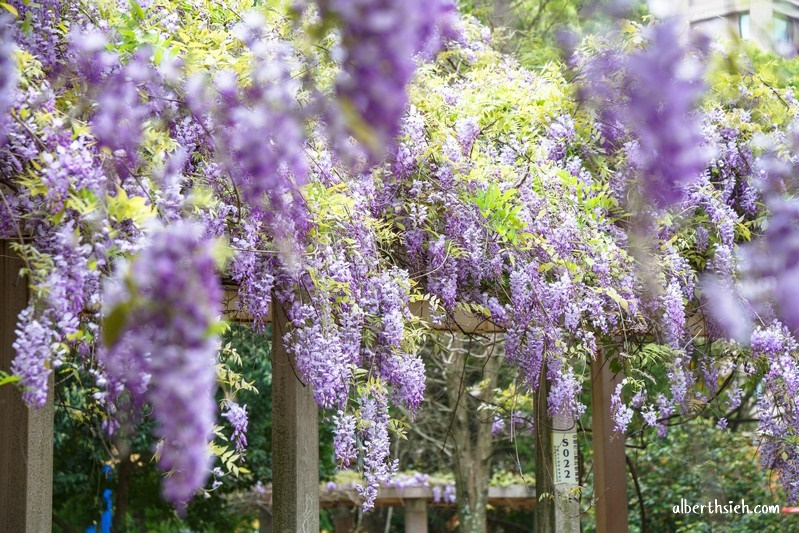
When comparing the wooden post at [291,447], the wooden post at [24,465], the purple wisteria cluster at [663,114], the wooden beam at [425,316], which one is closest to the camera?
the purple wisteria cluster at [663,114]

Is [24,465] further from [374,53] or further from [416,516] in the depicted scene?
[416,516]

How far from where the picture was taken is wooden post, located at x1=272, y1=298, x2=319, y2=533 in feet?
10.5

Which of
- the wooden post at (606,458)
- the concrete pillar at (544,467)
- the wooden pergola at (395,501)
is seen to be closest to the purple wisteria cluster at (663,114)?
the concrete pillar at (544,467)

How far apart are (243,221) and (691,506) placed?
600 centimetres

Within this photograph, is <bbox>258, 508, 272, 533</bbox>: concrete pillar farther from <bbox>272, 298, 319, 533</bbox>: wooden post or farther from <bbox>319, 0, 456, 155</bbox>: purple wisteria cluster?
<bbox>319, 0, 456, 155</bbox>: purple wisteria cluster

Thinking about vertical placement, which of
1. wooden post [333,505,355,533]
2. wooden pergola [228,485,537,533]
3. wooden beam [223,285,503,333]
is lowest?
wooden post [333,505,355,533]

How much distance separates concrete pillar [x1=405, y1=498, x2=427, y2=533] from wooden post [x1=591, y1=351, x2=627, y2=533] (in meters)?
4.45

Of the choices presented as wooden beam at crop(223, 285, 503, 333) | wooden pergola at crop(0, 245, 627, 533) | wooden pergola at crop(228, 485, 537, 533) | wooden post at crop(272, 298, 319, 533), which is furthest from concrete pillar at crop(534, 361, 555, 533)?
wooden pergola at crop(228, 485, 537, 533)

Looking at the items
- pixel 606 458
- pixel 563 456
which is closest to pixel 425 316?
pixel 563 456

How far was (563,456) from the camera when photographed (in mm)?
4445

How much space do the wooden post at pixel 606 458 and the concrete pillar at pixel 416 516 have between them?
4451mm

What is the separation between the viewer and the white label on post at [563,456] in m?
4.44

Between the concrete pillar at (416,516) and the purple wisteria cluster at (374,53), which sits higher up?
the purple wisteria cluster at (374,53)

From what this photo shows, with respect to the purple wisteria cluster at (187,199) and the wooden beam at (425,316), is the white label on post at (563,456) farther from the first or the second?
the purple wisteria cluster at (187,199)
